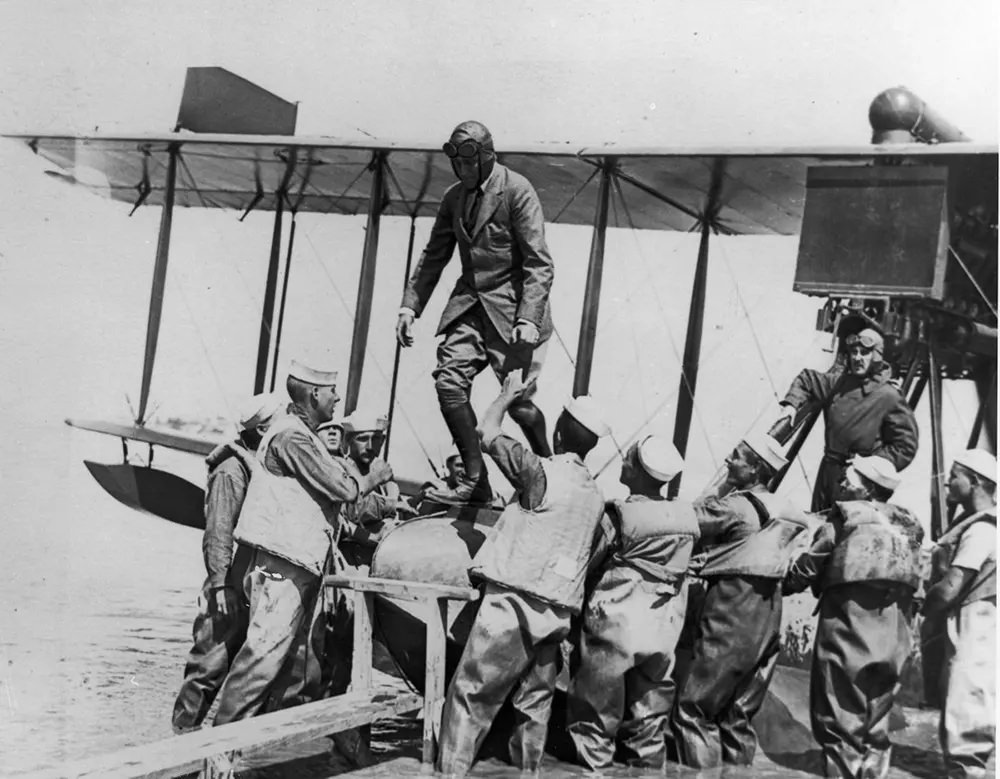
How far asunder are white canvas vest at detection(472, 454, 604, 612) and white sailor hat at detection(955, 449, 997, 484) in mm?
1954

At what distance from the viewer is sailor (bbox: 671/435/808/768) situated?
20.4ft

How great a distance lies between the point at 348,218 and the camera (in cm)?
1302

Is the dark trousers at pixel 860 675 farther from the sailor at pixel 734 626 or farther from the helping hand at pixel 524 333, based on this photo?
the helping hand at pixel 524 333

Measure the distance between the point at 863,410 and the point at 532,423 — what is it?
2.06m

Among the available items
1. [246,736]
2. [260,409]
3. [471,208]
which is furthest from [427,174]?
[246,736]

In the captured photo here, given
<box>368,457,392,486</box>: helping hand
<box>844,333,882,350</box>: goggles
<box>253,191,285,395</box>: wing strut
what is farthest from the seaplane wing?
<box>368,457,392,486</box>: helping hand

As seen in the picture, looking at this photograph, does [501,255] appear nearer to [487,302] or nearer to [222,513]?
[487,302]

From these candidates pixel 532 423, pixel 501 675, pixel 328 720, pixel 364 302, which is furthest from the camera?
pixel 364 302

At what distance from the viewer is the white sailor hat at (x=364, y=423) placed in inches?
270

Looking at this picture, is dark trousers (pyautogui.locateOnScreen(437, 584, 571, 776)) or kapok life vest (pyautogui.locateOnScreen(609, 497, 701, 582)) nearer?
dark trousers (pyautogui.locateOnScreen(437, 584, 571, 776))

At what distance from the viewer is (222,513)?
22.2 feet

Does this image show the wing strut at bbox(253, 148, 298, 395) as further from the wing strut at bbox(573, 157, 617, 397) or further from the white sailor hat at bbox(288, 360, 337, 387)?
the white sailor hat at bbox(288, 360, 337, 387)

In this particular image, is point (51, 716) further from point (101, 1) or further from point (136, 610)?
point (101, 1)

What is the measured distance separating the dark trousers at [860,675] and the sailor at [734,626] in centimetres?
36
